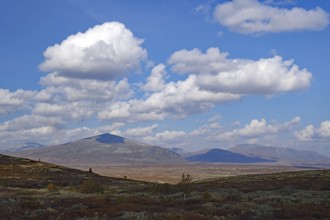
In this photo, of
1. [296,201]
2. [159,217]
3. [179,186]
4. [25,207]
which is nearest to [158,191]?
[179,186]

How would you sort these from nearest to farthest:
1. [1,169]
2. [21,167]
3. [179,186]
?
1. [179,186]
2. [1,169]
3. [21,167]

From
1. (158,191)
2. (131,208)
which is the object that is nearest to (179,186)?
(158,191)

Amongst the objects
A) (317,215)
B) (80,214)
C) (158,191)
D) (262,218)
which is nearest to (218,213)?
(262,218)

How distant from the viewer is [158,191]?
51625 mm

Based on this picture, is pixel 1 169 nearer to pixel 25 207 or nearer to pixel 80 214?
pixel 25 207

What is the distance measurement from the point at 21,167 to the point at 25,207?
70.3m

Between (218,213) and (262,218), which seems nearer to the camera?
(262,218)

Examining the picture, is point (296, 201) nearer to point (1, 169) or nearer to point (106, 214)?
→ point (106, 214)

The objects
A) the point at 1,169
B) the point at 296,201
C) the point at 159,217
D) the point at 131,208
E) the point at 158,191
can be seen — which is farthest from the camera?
the point at 1,169

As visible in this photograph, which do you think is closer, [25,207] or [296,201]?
[25,207]

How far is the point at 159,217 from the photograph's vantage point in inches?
1008

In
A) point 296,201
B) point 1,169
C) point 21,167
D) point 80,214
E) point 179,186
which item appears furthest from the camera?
point 21,167

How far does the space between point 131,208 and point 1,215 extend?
8875 mm

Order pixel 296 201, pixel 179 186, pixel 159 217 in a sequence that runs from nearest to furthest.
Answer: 1. pixel 159 217
2. pixel 296 201
3. pixel 179 186
